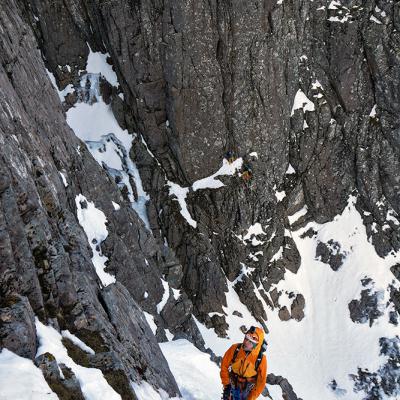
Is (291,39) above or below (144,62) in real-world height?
above

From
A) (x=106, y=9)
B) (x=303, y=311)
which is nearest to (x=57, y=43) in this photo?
(x=106, y=9)

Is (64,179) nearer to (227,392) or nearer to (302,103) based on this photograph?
(227,392)

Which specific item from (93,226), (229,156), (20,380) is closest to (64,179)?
(93,226)

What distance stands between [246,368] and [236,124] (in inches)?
1647

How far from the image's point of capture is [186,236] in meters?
49.6

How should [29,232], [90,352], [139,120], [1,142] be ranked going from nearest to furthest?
[90,352] → [29,232] → [1,142] → [139,120]

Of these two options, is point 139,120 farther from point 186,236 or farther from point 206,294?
point 206,294

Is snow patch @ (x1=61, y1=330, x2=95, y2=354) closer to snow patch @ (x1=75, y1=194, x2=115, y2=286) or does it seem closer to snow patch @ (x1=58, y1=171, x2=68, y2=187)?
snow patch @ (x1=58, y1=171, x2=68, y2=187)

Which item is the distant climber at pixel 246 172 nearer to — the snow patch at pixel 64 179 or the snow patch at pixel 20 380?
the snow patch at pixel 64 179

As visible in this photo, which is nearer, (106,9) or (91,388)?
(91,388)

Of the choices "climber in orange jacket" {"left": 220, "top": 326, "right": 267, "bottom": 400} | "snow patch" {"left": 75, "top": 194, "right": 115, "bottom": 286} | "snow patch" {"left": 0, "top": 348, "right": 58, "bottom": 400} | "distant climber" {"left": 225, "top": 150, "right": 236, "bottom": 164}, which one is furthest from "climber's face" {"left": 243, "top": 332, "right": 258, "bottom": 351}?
"distant climber" {"left": 225, "top": 150, "right": 236, "bottom": 164}

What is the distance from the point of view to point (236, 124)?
5159cm

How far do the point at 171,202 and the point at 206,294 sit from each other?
10211 mm

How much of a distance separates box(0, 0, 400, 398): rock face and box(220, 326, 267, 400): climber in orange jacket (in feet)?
78.0
